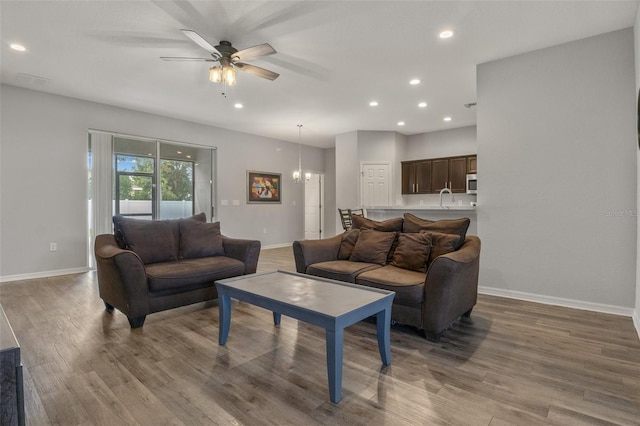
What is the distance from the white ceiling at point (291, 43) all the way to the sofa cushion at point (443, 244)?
6.55 ft

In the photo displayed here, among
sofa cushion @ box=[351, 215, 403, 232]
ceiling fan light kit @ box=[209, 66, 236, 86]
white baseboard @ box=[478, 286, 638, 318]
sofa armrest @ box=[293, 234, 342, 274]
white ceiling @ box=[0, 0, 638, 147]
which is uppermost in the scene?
white ceiling @ box=[0, 0, 638, 147]

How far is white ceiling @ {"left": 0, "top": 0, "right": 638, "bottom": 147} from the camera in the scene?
285cm

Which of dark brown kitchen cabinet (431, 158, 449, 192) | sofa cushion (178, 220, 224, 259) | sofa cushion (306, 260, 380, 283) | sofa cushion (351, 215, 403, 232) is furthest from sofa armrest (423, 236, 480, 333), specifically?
dark brown kitchen cabinet (431, 158, 449, 192)

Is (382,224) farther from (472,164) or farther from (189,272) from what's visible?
(472,164)

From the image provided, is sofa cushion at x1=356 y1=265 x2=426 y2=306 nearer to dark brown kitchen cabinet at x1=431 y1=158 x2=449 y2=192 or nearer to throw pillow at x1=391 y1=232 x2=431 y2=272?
throw pillow at x1=391 y1=232 x2=431 y2=272

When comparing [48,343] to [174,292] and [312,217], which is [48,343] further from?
[312,217]

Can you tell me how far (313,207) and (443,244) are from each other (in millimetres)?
6941

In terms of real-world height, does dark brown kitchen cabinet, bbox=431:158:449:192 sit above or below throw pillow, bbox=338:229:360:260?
above

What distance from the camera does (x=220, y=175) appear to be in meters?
7.04

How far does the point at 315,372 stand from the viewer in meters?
2.07

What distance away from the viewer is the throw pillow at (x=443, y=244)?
2.93 meters

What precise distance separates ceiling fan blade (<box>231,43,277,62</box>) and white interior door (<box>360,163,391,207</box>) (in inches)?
182


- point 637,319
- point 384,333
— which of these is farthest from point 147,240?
point 637,319

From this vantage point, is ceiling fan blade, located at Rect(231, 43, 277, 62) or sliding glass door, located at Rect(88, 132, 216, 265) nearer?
ceiling fan blade, located at Rect(231, 43, 277, 62)
